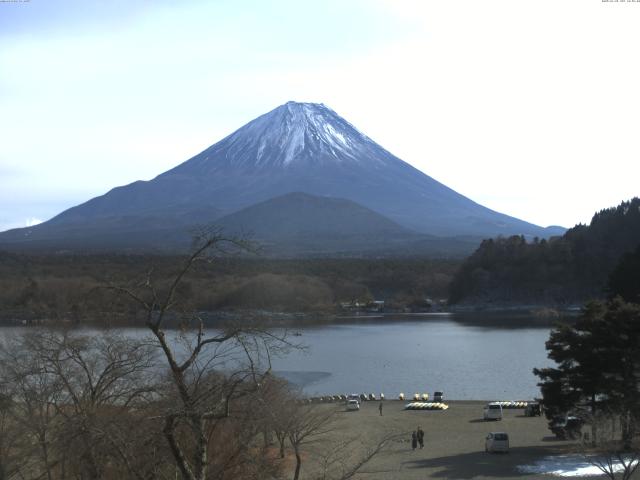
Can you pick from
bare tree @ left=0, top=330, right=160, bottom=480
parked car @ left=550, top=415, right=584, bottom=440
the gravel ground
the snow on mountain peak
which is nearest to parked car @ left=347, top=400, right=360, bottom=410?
the gravel ground

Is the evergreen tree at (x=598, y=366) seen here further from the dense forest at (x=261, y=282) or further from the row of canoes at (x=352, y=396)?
the dense forest at (x=261, y=282)

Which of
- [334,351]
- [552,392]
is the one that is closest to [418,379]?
[334,351]

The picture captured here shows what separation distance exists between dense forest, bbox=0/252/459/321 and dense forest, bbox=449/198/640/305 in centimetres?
488

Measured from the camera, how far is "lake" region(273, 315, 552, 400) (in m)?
24.6

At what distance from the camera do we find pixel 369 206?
5207 inches

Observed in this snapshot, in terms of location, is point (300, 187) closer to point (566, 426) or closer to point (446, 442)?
point (446, 442)

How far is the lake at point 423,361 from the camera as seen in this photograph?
2456 cm

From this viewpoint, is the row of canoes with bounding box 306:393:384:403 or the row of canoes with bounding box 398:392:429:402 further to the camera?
the row of canoes with bounding box 398:392:429:402

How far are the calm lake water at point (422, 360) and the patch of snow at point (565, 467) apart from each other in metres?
4.60

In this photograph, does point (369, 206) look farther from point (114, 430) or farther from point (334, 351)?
point (114, 430)

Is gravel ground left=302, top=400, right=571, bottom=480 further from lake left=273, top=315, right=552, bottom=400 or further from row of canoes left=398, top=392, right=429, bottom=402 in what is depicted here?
lake left=273, top=315, right=552, bottom=400

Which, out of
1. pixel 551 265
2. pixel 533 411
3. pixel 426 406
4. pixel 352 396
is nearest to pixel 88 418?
pixel 533 411

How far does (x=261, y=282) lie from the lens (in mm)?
52688

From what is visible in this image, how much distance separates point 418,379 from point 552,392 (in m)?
12.9
